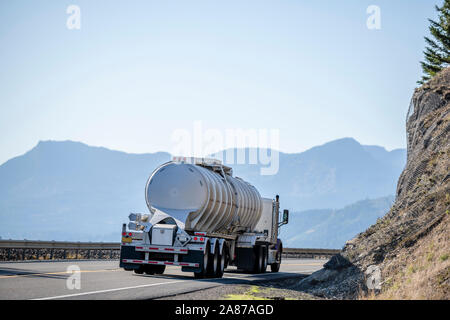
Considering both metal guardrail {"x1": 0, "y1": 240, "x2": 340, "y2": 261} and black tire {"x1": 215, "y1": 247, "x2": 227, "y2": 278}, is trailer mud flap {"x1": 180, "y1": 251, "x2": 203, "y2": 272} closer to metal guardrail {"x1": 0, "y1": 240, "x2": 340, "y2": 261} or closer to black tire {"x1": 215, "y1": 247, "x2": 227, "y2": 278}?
black tire {"x1": 215, "y1": 247, "x2": 227, "y2": 278}

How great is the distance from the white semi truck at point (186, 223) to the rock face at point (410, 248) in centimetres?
333

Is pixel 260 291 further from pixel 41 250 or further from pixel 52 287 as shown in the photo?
pixel 41 250

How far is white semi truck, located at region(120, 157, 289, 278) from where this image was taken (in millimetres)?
19250

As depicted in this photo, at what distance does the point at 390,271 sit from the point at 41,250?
18.6 meters

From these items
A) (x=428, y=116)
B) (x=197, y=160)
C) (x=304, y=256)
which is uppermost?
(x=428, y=116)

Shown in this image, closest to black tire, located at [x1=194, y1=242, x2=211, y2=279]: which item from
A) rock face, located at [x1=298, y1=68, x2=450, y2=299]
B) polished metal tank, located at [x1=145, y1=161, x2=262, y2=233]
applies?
polished metal tank, located at [x1=145, y1=161, x2=262, y2=233]

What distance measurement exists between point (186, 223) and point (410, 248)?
7.14 metres

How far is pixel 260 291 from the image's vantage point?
1485 centimetres

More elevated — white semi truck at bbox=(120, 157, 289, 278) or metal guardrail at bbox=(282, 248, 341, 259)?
white semi truck at bbox=(120, 157, 289, 278)

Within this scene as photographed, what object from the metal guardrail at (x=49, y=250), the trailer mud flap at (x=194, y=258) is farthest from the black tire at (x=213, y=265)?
the metal guardrail at (x=49, y=250)

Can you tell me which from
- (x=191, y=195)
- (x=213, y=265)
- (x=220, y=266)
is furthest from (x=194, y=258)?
(x=191, y=195)

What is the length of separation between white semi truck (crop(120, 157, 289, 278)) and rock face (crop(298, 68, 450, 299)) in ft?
10.9
